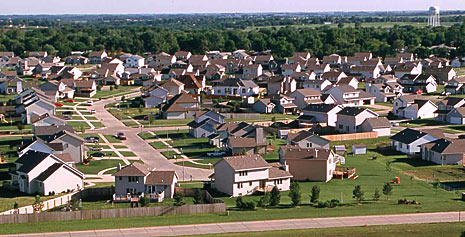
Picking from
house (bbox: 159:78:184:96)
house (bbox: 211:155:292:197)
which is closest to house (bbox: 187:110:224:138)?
house (bbox: 211:155:292:197)

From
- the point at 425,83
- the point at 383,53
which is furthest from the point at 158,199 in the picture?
the point at 383,53

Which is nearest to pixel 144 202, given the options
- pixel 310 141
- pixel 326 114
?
pixel 310 141

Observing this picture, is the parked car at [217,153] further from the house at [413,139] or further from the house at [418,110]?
the house at [418,110]

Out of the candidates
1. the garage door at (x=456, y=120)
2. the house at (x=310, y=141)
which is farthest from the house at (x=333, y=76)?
the house at (x=310, y=141)

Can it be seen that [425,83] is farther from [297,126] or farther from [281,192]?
[281,192]

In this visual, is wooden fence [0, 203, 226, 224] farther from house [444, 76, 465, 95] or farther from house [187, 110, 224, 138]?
house [444, 76, 465, 95]

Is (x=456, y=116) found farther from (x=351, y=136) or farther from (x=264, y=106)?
(x=264, y=106)
